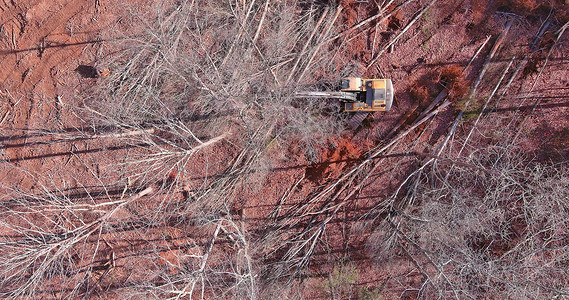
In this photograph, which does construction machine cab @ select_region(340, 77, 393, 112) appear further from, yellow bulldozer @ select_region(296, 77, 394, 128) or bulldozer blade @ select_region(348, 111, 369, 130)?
bulldozer blade @ select_region(348, 111, 369, 130)

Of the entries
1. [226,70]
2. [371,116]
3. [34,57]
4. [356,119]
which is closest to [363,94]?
[356,119]

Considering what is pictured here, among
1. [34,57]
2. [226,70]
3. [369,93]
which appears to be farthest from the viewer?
[34,57]

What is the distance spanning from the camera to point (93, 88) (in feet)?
26.1

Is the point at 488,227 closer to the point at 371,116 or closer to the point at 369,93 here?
the point at 371,116

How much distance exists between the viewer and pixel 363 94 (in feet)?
24.5

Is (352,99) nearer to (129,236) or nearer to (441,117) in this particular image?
(441,117)

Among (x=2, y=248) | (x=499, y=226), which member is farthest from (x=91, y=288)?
(x=499, y=226)

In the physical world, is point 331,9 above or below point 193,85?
above

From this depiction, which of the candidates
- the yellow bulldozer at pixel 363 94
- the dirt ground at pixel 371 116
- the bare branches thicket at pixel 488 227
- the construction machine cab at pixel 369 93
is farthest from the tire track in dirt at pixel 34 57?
the bare branches thicket at pixel 488 227

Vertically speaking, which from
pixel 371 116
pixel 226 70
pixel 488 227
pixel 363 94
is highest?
pixel 226 70

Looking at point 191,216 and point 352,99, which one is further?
point 191,216

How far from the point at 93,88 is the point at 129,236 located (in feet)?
12.4

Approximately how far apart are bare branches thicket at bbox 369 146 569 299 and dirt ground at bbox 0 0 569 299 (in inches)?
17.3

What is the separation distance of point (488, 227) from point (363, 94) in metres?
4.55
